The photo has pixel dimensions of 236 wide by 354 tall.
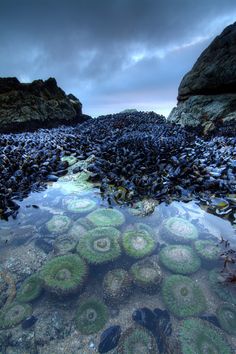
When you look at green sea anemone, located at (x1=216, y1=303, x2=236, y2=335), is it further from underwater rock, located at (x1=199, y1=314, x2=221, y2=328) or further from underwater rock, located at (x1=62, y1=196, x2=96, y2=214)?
underwater rock, located at (x1=62, y1=196, x2=96, y2=214)

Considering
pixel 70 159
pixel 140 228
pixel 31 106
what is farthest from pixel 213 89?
pixel 140 228

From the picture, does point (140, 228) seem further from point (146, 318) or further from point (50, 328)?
point (50, 328)

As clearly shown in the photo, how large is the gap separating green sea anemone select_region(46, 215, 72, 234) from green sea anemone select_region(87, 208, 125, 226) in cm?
36

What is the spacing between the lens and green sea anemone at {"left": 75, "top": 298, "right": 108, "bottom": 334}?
81.9 inches

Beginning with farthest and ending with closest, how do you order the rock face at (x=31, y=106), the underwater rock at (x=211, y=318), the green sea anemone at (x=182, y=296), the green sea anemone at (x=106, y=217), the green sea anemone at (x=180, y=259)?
the rock face at (x=31, y=106) → the green sea anemone at (x=106, y=217) → the green sea anemone at (x=180, y=259) → the green sea anemone at (x=182, y=296) → the underwater rock at (x=211, y=318)

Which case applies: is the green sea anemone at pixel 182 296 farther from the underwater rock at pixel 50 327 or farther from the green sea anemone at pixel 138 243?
the underwater rock at pixel 50 327

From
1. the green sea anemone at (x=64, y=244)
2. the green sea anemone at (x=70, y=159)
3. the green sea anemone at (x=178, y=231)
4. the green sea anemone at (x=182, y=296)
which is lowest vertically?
the green sea anemone at (x=182, y=296)

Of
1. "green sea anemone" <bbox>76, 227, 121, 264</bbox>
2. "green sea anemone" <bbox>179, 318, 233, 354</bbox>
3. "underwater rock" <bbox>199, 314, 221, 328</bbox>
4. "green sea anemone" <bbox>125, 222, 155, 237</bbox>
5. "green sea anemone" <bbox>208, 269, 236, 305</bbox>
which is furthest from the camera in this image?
"green sea anemone" <bbox>125, 222, 155, 237</bbox>

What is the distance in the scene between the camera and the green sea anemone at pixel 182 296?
7.29 feet

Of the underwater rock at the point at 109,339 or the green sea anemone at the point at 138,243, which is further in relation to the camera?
the green sea anemone at the point at 138,243

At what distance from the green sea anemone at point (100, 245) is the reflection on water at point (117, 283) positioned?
0.5 inches

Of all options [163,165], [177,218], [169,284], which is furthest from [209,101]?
[169,284]

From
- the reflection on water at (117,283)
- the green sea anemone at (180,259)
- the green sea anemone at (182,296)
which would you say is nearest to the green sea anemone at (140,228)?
the reflection on water at (117,283)

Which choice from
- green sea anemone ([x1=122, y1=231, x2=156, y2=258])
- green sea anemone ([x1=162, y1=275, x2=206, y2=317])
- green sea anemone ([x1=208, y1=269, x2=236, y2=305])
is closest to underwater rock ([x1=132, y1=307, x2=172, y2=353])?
green sea anemone ([x1=162, y1=275, x2=206, y2=317])
